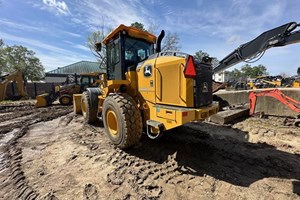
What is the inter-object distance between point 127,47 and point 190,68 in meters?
2.00

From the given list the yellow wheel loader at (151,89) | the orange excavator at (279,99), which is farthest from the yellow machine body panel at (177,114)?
the orange excavator at (279,99)

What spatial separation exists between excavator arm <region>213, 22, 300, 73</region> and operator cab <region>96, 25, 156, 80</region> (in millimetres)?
3360

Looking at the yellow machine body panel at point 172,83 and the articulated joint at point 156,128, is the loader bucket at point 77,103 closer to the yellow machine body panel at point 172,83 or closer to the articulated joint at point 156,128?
the articulated joint at point 156,128

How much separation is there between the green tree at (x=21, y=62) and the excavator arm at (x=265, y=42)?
152 ft

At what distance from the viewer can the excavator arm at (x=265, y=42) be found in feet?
15.8

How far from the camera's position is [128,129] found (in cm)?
363

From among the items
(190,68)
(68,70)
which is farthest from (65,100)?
(68,70)

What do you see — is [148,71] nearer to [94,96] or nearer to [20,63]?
[94,96]

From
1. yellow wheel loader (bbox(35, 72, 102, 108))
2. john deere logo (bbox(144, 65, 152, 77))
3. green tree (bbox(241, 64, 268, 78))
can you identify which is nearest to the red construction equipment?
john deere logo (bbox(144, 65, 152, 77))

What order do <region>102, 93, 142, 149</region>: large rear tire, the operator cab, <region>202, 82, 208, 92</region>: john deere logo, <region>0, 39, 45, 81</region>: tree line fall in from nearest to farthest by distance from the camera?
<region>202, 82, 208, 92</region>: john deere logo, <region>102, 93, 142, 149</region>: large rear tire, the operator cab, <region>0, 39, 45, 81</region>: tree line

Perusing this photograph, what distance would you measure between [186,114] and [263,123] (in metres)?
4.63

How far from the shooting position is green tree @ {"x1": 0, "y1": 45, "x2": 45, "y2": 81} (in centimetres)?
3966

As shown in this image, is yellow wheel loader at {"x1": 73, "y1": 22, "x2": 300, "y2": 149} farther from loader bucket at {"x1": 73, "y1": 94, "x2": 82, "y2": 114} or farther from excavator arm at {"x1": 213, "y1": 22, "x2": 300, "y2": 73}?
loader bucket at {"x1": 73, "y1": 94, "x2": 82, "y2": 114}

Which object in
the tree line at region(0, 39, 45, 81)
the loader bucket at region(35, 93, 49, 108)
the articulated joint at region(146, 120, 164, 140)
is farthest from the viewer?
the tree line at region(0, 39, 45, 81)
